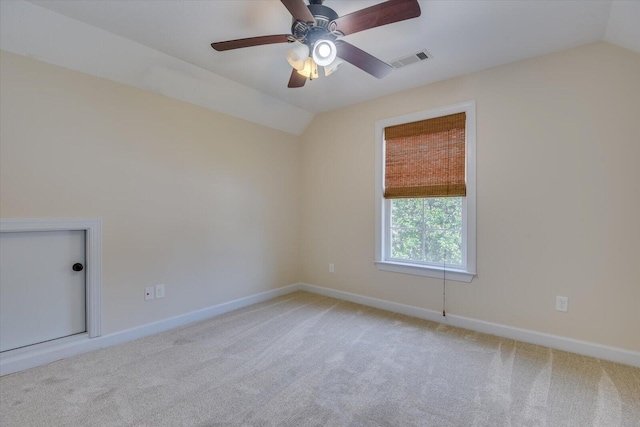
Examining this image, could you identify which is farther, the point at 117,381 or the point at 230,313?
the point at 230,313

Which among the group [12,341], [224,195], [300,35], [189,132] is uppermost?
[300,35]

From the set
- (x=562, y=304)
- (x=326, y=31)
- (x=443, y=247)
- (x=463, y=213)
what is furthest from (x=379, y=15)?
(x=562, y=304)

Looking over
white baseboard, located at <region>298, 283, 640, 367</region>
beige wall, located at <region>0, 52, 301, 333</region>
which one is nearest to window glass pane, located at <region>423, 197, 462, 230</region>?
white baseboard, located at <region>298, 283, 640, 367</region>

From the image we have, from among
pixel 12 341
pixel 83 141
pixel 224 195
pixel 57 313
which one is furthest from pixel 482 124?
pixel 12 341

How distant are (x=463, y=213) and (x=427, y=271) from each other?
2.35 ft

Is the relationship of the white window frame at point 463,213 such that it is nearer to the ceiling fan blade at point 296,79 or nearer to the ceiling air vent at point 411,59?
the ceiling air vent at point 411,59

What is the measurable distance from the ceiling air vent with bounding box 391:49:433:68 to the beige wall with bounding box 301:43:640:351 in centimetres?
56

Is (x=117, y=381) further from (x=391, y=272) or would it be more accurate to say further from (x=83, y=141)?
(x=391, y=272)

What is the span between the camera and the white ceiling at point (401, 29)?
199 centimetres

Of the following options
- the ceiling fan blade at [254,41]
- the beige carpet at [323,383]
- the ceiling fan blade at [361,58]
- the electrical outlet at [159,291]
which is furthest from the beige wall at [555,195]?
the electrical outlet at [159,291]

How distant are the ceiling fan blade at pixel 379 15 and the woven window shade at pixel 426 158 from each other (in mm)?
1715

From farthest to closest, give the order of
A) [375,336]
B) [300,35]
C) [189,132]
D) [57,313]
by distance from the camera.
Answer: [189,132], [375,336], [57,313], [300,35]

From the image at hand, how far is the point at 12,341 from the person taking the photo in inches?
87.7

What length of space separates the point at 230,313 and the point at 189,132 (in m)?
2.03
